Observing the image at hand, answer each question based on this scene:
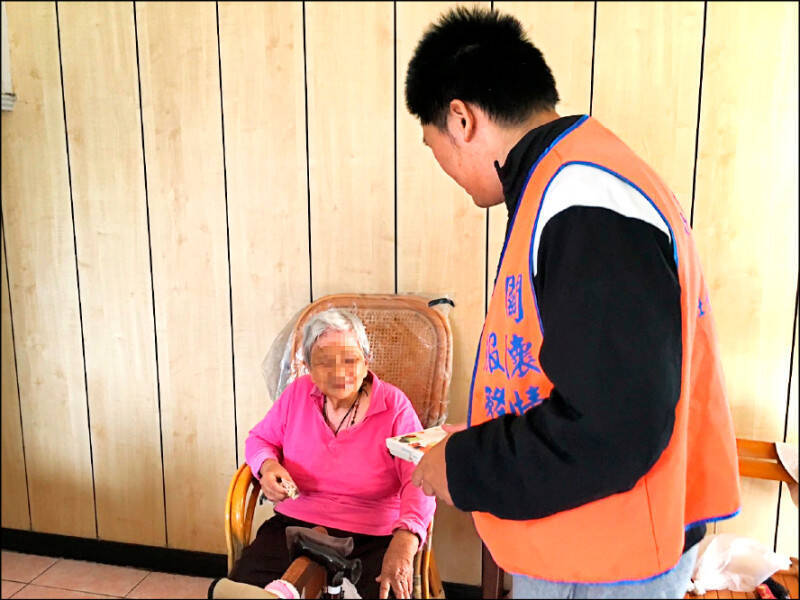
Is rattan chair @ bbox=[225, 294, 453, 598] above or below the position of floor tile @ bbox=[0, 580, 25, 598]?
above

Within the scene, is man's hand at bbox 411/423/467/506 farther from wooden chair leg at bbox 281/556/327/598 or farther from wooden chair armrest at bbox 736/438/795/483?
wooden chair armrest at bbox 736/438/795/483

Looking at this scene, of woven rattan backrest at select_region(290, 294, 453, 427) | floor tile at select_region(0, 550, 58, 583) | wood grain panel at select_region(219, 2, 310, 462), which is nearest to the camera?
woven rattan backrest at select_region(290, 294, 453, 427)

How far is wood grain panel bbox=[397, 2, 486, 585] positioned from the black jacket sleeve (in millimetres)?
1255

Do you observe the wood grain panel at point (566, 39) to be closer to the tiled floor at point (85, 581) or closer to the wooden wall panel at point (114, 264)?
the wooden wall panel at point (114, 264)

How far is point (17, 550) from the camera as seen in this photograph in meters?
A: 2.66

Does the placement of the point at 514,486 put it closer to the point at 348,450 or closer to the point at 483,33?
the point at 483,33

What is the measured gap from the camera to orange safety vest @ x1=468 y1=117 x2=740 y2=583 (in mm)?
833

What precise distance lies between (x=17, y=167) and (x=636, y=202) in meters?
2.35

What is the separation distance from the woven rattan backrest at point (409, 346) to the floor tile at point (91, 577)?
3.70 ft

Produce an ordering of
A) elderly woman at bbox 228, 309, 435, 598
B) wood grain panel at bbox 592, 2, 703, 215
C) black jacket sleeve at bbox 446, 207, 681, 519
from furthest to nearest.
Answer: wood grain panel at bbox 592, 2, 703, 215 → elderly woman at bbox 228, 309, 435, 598 → black jacket sleeve at bbox 446, 207, 681, 519

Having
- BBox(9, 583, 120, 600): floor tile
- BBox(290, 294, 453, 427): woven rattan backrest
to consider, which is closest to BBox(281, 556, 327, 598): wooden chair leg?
BBox(290, 294, 453, 427): woven rattan backrest

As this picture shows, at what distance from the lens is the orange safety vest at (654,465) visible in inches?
32.8

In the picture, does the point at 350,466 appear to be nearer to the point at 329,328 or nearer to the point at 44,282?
the point at 329,328

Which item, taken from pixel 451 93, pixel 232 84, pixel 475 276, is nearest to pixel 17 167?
pixel 232 84
